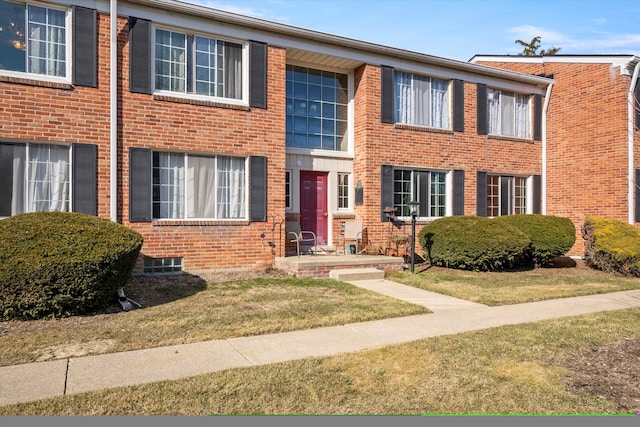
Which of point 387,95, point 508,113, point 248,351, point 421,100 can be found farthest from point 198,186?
point 508,113

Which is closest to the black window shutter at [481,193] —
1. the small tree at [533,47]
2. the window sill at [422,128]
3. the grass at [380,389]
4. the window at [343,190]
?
the window sill at [422,128]

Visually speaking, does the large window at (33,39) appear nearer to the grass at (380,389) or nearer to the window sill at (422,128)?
the grass at (380,389)

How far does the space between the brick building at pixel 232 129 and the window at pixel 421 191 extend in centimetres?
4

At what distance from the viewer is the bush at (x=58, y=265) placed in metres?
6.14

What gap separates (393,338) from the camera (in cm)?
569

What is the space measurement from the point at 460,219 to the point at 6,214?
10207 millimetres

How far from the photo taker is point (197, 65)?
34.2ft

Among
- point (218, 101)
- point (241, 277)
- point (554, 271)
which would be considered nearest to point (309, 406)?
point (241, 277)

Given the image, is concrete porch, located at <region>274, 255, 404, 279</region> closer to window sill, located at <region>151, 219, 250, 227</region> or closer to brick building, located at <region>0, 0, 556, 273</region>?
brick building, located at <region>0, 0, 556, 273</region>

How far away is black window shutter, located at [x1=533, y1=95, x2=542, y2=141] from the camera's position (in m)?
15.6

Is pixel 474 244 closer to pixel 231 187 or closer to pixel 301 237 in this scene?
pixel 301 237

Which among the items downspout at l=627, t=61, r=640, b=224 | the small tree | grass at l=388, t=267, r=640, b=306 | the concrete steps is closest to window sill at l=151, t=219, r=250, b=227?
the concrete steps

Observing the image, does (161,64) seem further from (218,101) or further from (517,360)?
(517,360)

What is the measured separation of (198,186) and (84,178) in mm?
2318
